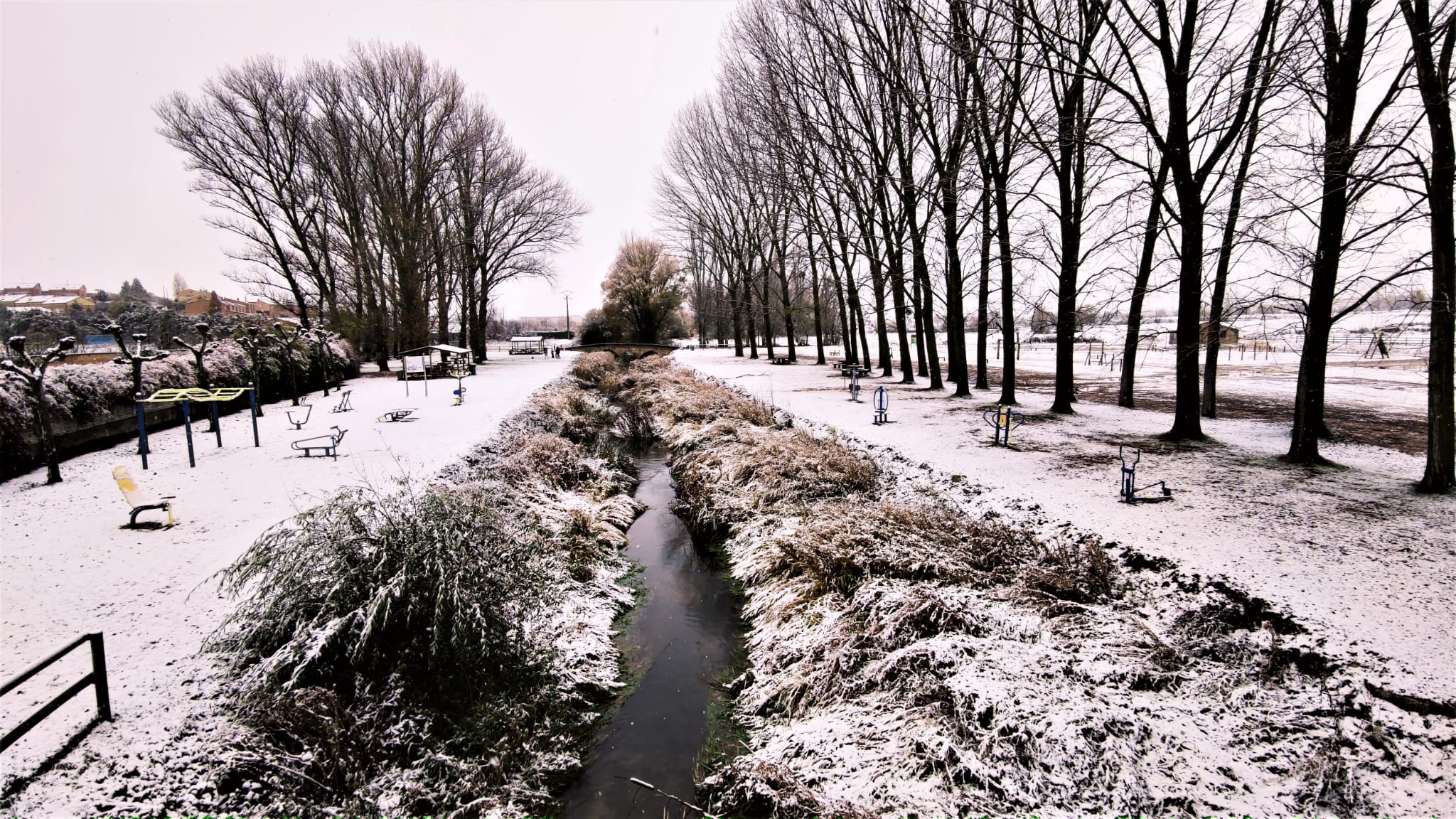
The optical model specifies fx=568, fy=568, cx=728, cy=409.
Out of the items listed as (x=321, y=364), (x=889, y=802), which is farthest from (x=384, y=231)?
(x=889, y=802)

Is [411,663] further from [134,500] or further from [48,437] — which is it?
[48,437]

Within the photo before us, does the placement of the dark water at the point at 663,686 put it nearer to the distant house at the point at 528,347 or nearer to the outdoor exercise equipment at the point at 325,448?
the outdoor exercise equipment at the point at 325,448

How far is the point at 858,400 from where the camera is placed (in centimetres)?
1612

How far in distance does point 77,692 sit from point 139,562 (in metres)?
3.25

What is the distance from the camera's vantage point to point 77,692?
340 cm

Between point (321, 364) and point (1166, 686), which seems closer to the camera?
point (1166, 686)

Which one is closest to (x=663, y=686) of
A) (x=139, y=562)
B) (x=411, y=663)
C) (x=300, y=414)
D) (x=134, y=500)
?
(x=411, y=663)

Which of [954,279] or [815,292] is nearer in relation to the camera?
[954,279]

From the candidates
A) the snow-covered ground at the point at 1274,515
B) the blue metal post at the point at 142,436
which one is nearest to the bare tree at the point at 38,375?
the blue metal post at the point at 142,436

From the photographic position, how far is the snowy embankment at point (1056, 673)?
3059mm

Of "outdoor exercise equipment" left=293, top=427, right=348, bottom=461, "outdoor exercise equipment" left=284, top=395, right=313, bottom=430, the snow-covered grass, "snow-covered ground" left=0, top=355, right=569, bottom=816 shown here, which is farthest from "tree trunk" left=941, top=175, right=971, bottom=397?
the snow-covered grass

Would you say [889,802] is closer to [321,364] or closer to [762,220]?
[321,364]

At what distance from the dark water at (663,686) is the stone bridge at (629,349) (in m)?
32.9

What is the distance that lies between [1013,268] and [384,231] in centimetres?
2910
